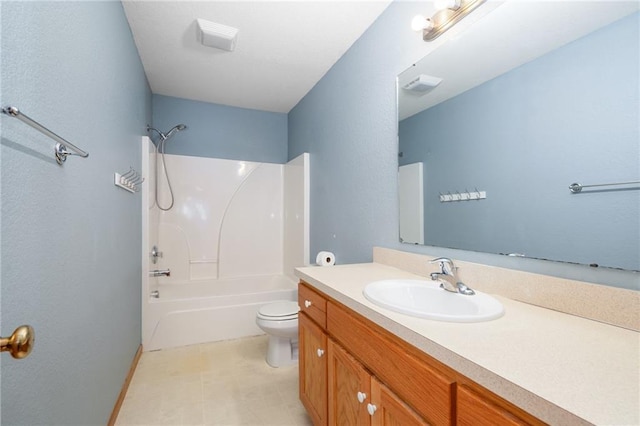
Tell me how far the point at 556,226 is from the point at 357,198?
1.25 m

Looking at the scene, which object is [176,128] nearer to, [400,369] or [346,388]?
[346,388]

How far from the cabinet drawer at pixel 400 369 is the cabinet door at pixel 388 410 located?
0.02 m

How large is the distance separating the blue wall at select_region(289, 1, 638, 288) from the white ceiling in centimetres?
17

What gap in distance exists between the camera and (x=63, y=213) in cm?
99

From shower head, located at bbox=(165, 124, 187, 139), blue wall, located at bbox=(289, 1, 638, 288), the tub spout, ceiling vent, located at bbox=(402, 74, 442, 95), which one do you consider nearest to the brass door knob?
blue wall, located at bbox=(289, 1, 638, 288)

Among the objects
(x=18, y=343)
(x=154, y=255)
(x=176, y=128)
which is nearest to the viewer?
(x=18, y=343)

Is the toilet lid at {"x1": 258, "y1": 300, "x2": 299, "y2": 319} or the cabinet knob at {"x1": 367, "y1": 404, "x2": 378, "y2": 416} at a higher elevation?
the cabinet knob at {"x1": 367, "y1": 404, "x2": 378, "y2": 416}

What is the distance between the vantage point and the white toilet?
7.06ft

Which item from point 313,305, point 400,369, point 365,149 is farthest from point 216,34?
point 400,369

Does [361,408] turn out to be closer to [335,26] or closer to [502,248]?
[502,248]

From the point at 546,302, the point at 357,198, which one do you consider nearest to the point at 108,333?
the point at 357,198

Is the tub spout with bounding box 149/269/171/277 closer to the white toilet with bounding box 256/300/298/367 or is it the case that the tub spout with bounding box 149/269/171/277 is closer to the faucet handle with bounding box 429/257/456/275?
the white toilet with bounding box 256/300/298/367

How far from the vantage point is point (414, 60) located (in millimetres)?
1549

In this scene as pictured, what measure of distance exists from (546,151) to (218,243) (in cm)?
319
